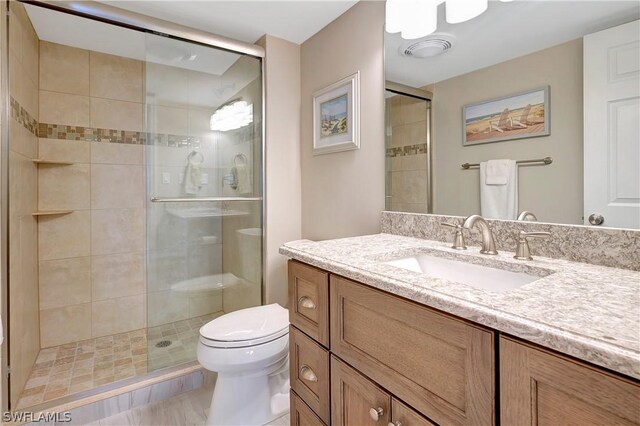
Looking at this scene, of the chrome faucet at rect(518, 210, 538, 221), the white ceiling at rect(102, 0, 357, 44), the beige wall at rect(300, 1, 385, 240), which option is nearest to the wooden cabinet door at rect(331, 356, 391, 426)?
the chrome faucet at rect(518, 210, 538, 221)

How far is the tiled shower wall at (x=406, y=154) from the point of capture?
4.71 feet

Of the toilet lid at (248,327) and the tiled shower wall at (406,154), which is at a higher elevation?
the tiled shower wall at (406,154)

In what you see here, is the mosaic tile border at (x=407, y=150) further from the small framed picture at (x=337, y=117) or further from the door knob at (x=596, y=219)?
the door knob at (x=596, y=219)

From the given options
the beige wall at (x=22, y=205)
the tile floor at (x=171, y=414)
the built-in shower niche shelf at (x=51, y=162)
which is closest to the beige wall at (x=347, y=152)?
the tile floor at (x=171, y=414)

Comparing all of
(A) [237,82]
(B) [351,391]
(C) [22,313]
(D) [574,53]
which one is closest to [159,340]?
(C) [22,313]

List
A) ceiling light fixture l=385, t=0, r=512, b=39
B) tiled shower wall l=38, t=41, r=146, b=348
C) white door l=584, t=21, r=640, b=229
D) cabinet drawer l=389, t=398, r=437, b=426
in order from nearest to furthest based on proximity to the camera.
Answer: cabinet drawer l=389, t=398, r=437, b=426 < white door l=584, t=21, r=640, b=229 < ceiling light fixture l=385, t=0, r=512, b=39 < tiled shower wall l=38, t=41, r=146, b=348

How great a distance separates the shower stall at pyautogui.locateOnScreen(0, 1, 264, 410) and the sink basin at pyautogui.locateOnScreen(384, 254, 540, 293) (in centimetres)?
129

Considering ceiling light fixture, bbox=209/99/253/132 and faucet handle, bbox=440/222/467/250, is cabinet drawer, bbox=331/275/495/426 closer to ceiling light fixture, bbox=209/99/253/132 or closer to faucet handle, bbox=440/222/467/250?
faucet handle, bbox=440/222/467/250

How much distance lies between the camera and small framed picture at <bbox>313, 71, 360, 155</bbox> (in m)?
1.72

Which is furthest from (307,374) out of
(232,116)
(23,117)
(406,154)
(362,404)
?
(23,117)

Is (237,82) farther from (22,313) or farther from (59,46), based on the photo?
(22,313)

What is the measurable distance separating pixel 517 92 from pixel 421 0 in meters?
0.60

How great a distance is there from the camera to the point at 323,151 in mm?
1978

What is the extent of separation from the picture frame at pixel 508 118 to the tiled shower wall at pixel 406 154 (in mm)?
214
